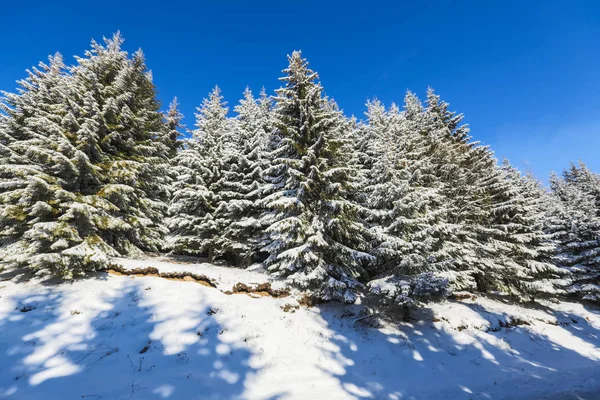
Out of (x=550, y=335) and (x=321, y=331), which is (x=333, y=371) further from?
(x=550, y=335)

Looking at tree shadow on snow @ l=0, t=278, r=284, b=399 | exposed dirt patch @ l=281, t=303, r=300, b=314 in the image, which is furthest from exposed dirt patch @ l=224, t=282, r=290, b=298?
tree shadow on snow @ l=0, t=278, r=284, b=399

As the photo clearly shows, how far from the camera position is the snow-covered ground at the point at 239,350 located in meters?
6.28

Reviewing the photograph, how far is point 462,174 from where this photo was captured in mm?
17859

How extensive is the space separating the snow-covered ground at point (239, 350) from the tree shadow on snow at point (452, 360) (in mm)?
55

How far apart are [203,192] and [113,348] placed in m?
10.2

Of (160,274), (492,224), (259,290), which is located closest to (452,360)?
(259,290)

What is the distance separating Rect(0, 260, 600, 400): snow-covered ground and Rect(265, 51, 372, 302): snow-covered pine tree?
1612 millimetres

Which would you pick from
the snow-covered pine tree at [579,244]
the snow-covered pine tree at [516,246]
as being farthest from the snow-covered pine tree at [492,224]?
the snow-covered pine tree at [579,244]

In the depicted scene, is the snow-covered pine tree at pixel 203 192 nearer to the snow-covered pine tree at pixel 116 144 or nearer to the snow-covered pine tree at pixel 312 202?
the snow-covered pine tree at pixel 116 144

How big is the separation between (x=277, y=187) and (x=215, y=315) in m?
6.89

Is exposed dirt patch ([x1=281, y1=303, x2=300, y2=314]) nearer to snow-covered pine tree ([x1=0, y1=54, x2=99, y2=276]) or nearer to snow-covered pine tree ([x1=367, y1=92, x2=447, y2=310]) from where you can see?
snow-covered pine tree ([x1=367, y1=92, x2=447, y2=310])

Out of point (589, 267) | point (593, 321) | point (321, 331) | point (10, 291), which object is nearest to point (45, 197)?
point (10, 291)

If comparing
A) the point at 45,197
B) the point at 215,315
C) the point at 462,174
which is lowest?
the point at 215,315

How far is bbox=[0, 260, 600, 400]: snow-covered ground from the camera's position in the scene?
6281 millimetres
